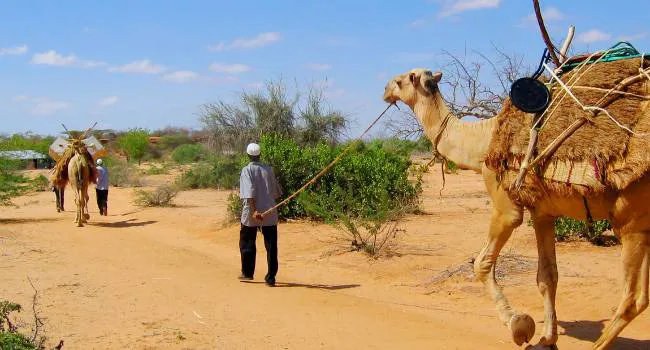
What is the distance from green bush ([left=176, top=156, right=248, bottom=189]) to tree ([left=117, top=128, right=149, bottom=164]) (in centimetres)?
3423

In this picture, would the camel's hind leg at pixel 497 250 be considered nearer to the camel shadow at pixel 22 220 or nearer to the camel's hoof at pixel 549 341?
the camel's hoof at pixel 549 341

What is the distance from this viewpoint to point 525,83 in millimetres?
6504

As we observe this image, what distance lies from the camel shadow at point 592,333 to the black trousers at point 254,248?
4.01 m

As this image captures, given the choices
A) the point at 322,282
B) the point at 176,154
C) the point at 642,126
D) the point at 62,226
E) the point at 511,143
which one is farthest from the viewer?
the point at 176,154

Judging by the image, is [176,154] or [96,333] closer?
[96,333]

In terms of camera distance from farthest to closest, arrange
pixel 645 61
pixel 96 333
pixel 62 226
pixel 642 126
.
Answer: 1. pixel 62 226
2. pixel 96 333
3. pixel 645 61
4. pixel 642 126

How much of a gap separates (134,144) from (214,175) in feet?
122

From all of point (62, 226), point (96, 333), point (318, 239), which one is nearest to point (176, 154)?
point (62, 226)

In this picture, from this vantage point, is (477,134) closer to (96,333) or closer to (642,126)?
(642,126)

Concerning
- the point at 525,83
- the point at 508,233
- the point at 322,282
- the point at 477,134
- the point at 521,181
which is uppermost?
the point at 525,83

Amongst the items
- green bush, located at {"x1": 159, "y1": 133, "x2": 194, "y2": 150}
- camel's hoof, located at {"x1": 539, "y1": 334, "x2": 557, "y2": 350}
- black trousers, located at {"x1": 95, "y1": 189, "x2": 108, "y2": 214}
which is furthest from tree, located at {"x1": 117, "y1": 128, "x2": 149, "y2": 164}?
camel's hoof, located at {"x1": 539, "y1": 334, "x2": 557, "y2": 350}

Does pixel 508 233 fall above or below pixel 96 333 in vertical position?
above

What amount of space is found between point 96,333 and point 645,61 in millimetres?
5758

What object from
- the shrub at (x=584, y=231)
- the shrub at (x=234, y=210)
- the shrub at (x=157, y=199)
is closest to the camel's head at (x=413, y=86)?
the shrub at (x=584, y=231)
